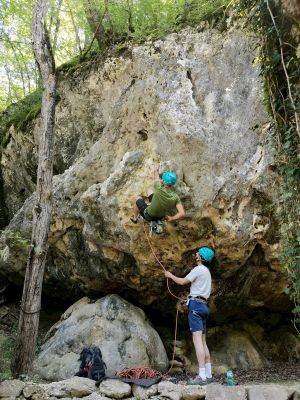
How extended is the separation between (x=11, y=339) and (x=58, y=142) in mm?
4976

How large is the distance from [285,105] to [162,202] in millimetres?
3272

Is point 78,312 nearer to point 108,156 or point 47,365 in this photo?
point 47,365

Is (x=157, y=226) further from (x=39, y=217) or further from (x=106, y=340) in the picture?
(x=106, y=340)

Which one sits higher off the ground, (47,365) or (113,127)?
(113,127)

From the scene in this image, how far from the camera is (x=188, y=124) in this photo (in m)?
7.84

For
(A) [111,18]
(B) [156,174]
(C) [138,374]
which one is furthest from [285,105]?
(A) [111,18]

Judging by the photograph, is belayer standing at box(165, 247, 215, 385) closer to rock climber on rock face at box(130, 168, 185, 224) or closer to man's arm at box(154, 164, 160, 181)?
rock climber on rock face at box(130, 168, 185, 224)

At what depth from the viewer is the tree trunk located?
7.28 metres

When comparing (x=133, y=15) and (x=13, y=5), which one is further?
(x=13, y=5)

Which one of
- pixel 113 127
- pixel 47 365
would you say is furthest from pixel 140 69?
pixel 47 365

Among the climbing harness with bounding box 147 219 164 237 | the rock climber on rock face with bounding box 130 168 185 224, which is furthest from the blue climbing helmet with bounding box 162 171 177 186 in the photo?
the climbing harness with bounding box 147 219 164 237

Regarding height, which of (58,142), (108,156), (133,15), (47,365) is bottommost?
(47,365)

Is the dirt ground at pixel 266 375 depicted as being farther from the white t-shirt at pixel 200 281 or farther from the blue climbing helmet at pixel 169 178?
the blue climbing helmet at pixel 169 178

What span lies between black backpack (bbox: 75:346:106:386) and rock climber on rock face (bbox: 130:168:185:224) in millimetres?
2519
